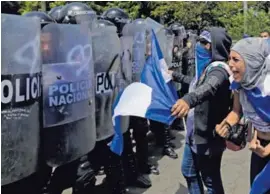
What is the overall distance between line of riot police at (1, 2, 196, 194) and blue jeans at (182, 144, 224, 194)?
64 cm

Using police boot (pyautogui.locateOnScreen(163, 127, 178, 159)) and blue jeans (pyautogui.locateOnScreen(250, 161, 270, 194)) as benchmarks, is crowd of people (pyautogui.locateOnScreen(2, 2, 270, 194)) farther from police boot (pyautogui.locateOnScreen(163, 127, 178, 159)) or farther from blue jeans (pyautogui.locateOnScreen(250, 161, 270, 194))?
police boot (pyautogui.locateOnScreen(163, 127, 178, 159))

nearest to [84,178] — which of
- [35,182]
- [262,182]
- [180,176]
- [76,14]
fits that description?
[35,182]

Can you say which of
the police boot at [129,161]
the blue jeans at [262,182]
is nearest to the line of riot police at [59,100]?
the police boot at [129,161]

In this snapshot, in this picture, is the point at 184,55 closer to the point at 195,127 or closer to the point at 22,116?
the point at 195,127

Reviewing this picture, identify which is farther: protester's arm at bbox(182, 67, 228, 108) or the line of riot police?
protester's arm at bbox(182, 67, 228, 108)

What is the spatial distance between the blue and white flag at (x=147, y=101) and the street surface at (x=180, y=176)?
146 cm

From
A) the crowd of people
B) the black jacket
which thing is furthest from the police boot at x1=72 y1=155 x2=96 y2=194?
the black jacket

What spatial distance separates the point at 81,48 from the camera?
9.59 feet

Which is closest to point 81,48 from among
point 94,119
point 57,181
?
point 94,119

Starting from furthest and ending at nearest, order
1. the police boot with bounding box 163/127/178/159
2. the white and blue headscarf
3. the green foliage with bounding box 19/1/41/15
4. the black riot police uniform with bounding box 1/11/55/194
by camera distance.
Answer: the green foliage with bounding box 19/1/41/15 → the police boot with bounding box 163/127/178/159 → the white and blue headscarf → the black riot police uniform with bounding box 1/11/55/194

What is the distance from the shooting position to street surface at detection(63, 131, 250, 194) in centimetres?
476

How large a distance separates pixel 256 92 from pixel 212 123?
739 millimetres

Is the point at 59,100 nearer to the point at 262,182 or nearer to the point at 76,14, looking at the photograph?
the point at 262,182

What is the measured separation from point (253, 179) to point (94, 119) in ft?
3.85
